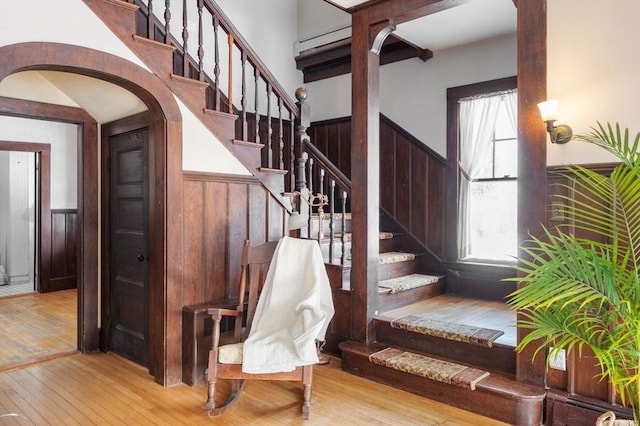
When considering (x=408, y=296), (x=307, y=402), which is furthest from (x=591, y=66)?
(x=307, y=402)

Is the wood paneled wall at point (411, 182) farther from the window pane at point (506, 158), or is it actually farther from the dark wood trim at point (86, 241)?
the dark wood trim at point (86, 241)

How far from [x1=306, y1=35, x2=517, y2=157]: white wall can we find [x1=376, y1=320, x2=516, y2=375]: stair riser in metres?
2.31

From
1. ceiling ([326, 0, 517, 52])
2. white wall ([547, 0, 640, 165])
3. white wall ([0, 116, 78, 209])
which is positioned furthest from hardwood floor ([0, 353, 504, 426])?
white wall ([0, 116, 78, 209])

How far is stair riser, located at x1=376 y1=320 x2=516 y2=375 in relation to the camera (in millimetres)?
3037

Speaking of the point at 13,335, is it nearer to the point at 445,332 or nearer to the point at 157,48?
the point at 157,48

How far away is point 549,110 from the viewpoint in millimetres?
2641

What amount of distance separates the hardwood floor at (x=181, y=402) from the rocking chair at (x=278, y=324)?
0.16 metres

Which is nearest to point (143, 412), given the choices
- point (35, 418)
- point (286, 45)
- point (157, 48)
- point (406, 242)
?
point (35, 418)

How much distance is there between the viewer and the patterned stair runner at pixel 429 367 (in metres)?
2.92

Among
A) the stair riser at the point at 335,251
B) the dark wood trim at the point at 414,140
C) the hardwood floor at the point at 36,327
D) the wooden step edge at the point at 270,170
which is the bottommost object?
the hardwood floor at the point at 36,327

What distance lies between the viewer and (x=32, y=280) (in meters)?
7.23

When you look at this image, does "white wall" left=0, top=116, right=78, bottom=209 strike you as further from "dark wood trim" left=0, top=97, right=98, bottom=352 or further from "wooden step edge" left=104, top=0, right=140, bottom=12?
"wooden step edge" left=104, top=0, right=140, bottom=12

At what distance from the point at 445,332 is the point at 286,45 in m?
4.45

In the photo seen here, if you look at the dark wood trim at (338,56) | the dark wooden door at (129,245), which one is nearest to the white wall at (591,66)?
the dark wood trim at (338,56)
